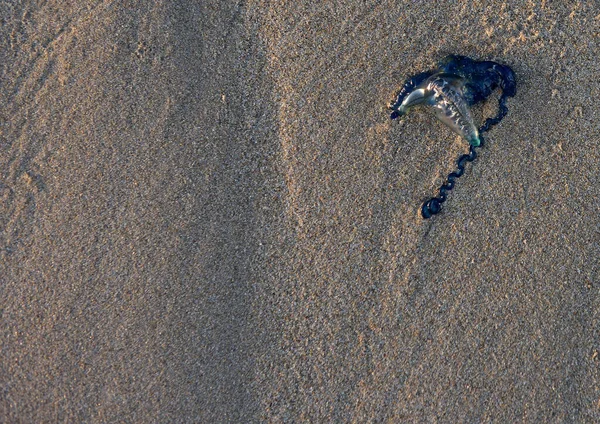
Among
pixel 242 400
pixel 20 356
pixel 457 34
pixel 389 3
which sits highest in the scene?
pixel 389 3

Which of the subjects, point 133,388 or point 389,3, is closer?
point 133,388

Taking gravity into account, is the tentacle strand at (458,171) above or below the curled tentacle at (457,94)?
below

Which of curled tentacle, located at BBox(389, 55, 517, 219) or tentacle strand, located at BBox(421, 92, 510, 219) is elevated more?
curled tentacle, located at BBox(389, 55, 517, 219)

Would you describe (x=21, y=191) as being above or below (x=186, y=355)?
above

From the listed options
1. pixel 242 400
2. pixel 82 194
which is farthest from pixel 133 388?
pixel 82 194

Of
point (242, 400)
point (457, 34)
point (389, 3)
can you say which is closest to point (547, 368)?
point (242, 400)

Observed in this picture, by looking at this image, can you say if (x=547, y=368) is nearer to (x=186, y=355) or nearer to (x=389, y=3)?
(x=186, y=355)

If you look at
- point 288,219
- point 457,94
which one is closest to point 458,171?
point 457,94
